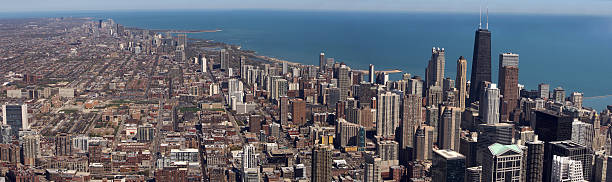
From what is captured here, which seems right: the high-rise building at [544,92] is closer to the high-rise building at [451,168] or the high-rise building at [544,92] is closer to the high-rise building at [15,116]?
the high-rise building at [451,168]

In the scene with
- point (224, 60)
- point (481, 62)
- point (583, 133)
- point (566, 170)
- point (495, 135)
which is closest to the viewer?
point (566, 170)

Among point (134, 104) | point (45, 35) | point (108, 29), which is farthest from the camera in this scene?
point (108, 29)

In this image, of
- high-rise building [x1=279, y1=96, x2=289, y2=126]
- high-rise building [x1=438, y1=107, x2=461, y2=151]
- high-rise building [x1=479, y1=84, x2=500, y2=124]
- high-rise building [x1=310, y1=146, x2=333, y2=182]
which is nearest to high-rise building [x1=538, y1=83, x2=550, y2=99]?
high-rise building [x1=479, y1=84, x2=500, y2=124]

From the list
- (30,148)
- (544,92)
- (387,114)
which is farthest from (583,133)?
(30,148)

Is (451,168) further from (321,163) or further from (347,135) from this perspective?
(347,135)

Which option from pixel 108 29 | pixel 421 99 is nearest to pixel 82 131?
pixel 421 99

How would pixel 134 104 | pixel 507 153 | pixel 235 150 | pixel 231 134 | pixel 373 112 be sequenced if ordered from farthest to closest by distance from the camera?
pixel 134 104 < pixel 373 112 < pixel 231 134 < pixel 235 150 < pixel 507 153

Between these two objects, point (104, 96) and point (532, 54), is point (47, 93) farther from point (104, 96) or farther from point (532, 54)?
point (532, 54)
